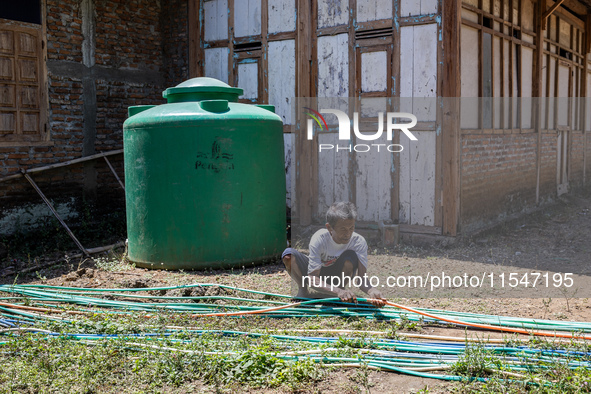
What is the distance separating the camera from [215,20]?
9.71m

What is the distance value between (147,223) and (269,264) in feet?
4.90

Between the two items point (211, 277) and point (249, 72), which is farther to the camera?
point (249, 72)

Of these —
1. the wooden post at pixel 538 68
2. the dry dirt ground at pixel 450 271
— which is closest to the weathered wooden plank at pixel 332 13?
the dry dirt ground at pixel 450 271

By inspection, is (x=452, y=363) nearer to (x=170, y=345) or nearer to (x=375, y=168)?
(x=170, y=345)

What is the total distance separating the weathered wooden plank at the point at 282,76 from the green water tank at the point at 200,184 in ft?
7.30

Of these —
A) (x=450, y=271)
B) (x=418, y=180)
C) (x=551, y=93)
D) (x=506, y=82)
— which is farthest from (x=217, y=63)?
(x=551, y=93)

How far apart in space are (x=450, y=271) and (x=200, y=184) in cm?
292

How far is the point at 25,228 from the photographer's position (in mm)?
8312

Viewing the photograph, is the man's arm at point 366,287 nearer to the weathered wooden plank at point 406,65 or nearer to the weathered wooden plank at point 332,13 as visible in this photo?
the weathered wooden plank at point 406,65

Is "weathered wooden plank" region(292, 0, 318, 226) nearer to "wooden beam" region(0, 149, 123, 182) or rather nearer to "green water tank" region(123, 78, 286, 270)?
"green water tank" region(123, 78, 286, 270)

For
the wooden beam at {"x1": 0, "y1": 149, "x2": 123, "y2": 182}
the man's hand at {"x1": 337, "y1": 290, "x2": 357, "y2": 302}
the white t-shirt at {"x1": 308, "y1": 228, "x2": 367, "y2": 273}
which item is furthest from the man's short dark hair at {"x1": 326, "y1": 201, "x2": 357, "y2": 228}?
the wooden beam at {"x1": 0, "y1": 149, "x2": 123, "y2": 182}

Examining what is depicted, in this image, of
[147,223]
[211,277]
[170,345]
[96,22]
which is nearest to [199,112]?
[147,223]

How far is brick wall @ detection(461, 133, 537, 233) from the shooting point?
8.03m

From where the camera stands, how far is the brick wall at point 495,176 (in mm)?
8031
